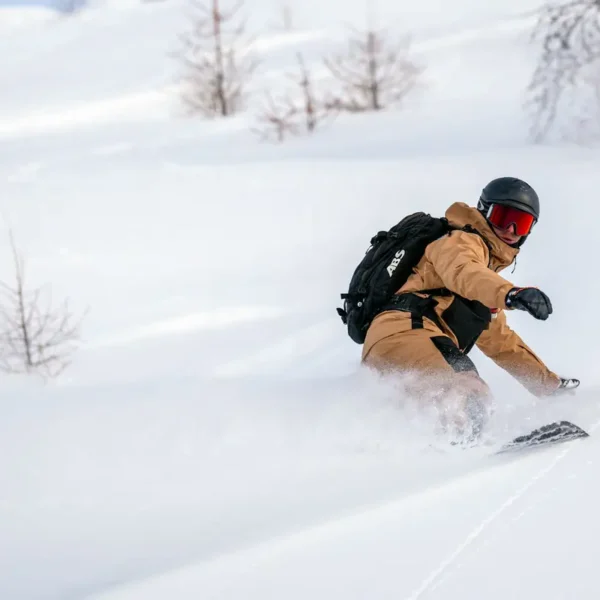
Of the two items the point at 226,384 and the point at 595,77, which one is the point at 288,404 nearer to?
the point at 226,384

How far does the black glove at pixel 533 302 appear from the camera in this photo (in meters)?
3.25

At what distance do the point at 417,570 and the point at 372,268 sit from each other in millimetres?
1891

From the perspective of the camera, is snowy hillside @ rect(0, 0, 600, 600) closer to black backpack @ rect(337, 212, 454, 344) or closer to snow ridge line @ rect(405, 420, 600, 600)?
snow ridge line @ rect(405, 420, 600, 600)

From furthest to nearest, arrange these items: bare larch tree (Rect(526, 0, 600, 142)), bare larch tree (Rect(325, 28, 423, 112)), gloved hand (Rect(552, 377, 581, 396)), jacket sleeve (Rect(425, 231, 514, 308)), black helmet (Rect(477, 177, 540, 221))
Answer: bare larch tree (Rect(325, 28, 423, 112))
bare larch tree (Rect(526, 0, 600, 142))
gloved hand (Rect(552, 377, 581, 396))
black helmet (Rect(477, 177, 540, 221))
jacket sleeve (Rect(425, 231, 514, 308))

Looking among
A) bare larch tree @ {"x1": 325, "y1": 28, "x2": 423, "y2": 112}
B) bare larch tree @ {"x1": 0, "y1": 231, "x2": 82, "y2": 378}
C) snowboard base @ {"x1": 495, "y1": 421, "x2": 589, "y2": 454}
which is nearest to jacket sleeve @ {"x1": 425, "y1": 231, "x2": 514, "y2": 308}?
snowboard base @ {"x1": 495, "y1": 421, "x2": 589, "y2": 454}

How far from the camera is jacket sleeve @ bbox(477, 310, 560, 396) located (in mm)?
4418

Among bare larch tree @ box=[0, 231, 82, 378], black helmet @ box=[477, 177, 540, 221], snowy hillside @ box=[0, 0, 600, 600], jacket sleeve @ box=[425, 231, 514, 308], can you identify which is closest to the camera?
snowy hillside @ box=[0, 0, 600, 600]

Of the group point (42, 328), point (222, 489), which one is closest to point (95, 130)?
point (42, 328)

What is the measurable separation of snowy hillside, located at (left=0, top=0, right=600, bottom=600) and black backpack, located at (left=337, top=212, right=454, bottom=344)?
0.32m

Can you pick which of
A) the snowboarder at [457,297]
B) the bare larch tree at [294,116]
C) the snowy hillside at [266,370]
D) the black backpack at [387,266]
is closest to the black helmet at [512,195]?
the snowboarder at [457,297]

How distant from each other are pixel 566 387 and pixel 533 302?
128 cm

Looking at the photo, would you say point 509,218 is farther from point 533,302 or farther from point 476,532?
point 476,532

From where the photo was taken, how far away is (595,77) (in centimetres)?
1166

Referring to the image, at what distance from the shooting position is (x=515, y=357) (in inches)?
176
